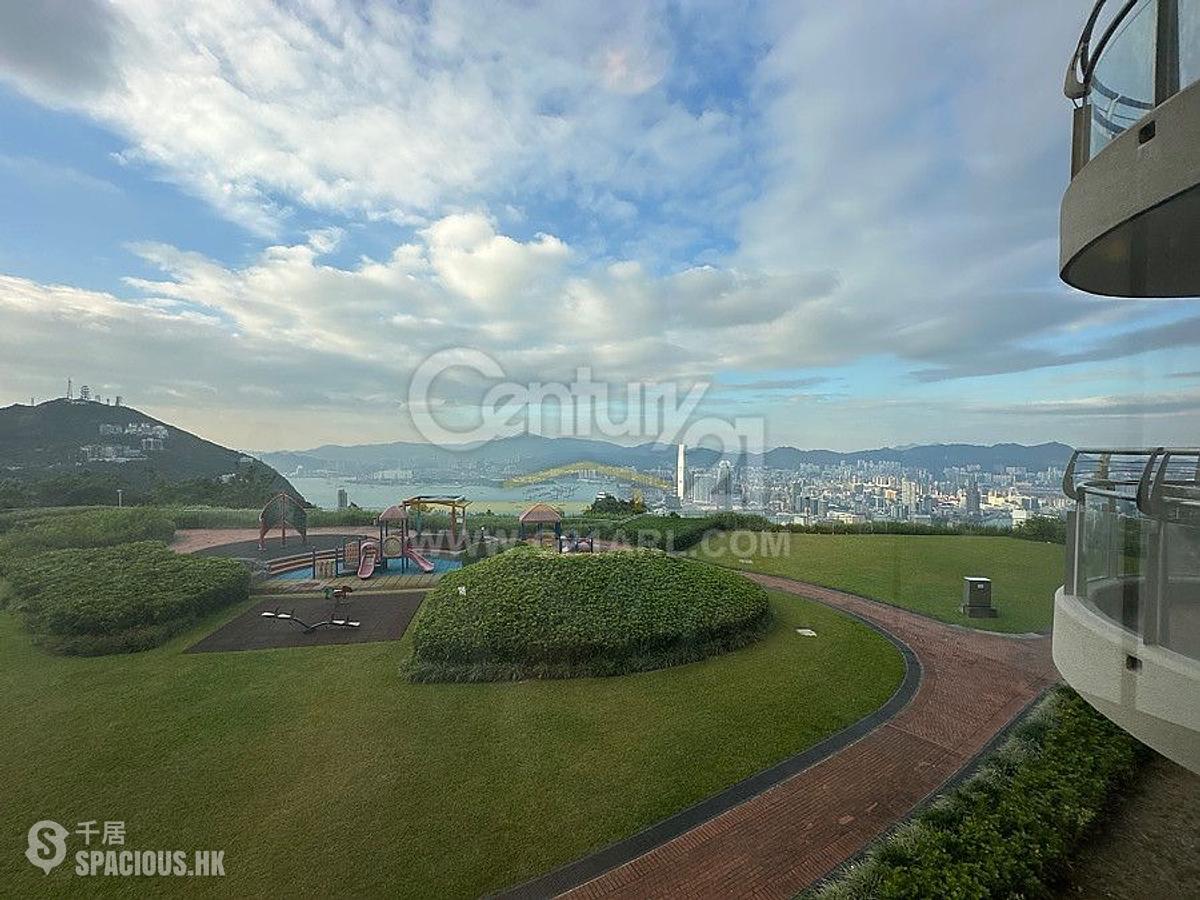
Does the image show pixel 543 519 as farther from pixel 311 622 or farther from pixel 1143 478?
pixel 1143 478

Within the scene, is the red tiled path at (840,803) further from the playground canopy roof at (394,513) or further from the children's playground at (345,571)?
the playground canopy roof at (394,513)

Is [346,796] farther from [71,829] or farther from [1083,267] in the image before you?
[1083,267]

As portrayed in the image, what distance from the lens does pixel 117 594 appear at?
983 cm

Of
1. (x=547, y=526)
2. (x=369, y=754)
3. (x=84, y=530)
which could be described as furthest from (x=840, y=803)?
(x=84, y=530)

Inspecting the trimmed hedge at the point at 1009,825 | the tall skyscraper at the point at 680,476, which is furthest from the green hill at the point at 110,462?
the trimmed hedge at the point at 1009,825

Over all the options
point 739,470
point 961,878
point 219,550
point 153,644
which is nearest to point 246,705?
point 153,644

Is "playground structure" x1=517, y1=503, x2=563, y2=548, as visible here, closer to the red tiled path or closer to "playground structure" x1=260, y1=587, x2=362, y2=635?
"playground structure" x1=260, y1=587, x2=362, y2=635

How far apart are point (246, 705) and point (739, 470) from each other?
1972 centimetres

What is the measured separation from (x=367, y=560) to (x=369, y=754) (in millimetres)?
9749

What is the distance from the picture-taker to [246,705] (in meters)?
7.20

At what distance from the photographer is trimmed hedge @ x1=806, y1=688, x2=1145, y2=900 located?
390 cm

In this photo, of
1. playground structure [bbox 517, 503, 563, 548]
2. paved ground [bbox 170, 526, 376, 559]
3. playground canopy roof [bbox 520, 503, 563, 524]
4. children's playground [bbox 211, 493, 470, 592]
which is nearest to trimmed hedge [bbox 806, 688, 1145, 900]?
children's playground [bbox 211, 493, 470, 592]

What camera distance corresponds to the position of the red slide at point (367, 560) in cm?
1481

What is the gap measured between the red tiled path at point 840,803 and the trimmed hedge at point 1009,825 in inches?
15.1
